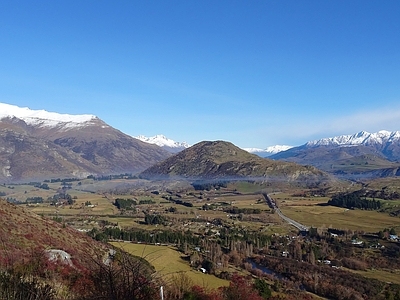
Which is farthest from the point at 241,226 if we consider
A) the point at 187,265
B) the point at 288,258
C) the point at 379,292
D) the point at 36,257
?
the point at 36,257

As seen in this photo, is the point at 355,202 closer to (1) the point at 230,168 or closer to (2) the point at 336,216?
(2) the point at 336,216

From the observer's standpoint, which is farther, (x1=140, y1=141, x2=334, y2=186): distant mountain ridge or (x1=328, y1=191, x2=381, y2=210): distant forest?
(x1=140, y1=141, x2=334, y2=186): distant mountain ridge

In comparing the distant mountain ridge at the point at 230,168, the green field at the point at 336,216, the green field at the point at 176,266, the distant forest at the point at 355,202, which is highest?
the distant mountain ridge at the point at 230,168

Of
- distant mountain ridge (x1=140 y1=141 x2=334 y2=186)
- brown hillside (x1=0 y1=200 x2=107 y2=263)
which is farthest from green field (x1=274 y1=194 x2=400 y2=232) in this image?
distant mountain ridge (x1=140 y1=141 x2=334 y2=186)

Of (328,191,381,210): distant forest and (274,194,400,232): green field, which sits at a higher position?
(328,191,381,210): distant forest

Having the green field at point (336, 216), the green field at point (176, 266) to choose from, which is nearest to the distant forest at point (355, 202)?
the green field at point (336, 216)

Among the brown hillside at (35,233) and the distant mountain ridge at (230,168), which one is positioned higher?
the distant mountain ridge at (230,168)

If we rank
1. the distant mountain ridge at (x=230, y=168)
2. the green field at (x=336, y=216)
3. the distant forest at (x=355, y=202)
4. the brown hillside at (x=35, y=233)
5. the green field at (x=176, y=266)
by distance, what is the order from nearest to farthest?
the brown hillside at (x=35, y=233) → the green field at (x=176, y=266) → the green field at (x=336, y=216) → the distant forest at (x=355, y=202) → the distant mountain ridge at (x=230, y=168)

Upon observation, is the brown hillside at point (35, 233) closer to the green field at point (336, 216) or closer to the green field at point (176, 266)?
the green field at point (176, 266)

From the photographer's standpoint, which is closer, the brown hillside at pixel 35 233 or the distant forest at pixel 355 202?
the brown hillside at pixel 35 233

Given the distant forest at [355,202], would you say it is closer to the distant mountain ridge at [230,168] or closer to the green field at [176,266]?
the distant mountain ridge at [230,168]

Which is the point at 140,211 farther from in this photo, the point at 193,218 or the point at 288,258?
the point at 288,258

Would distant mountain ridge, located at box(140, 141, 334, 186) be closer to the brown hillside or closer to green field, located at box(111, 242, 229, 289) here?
green field, located at box(111, 242, 229, 289)

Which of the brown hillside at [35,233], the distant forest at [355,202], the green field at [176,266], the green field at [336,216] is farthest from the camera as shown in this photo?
the distant forest at [355,202]
